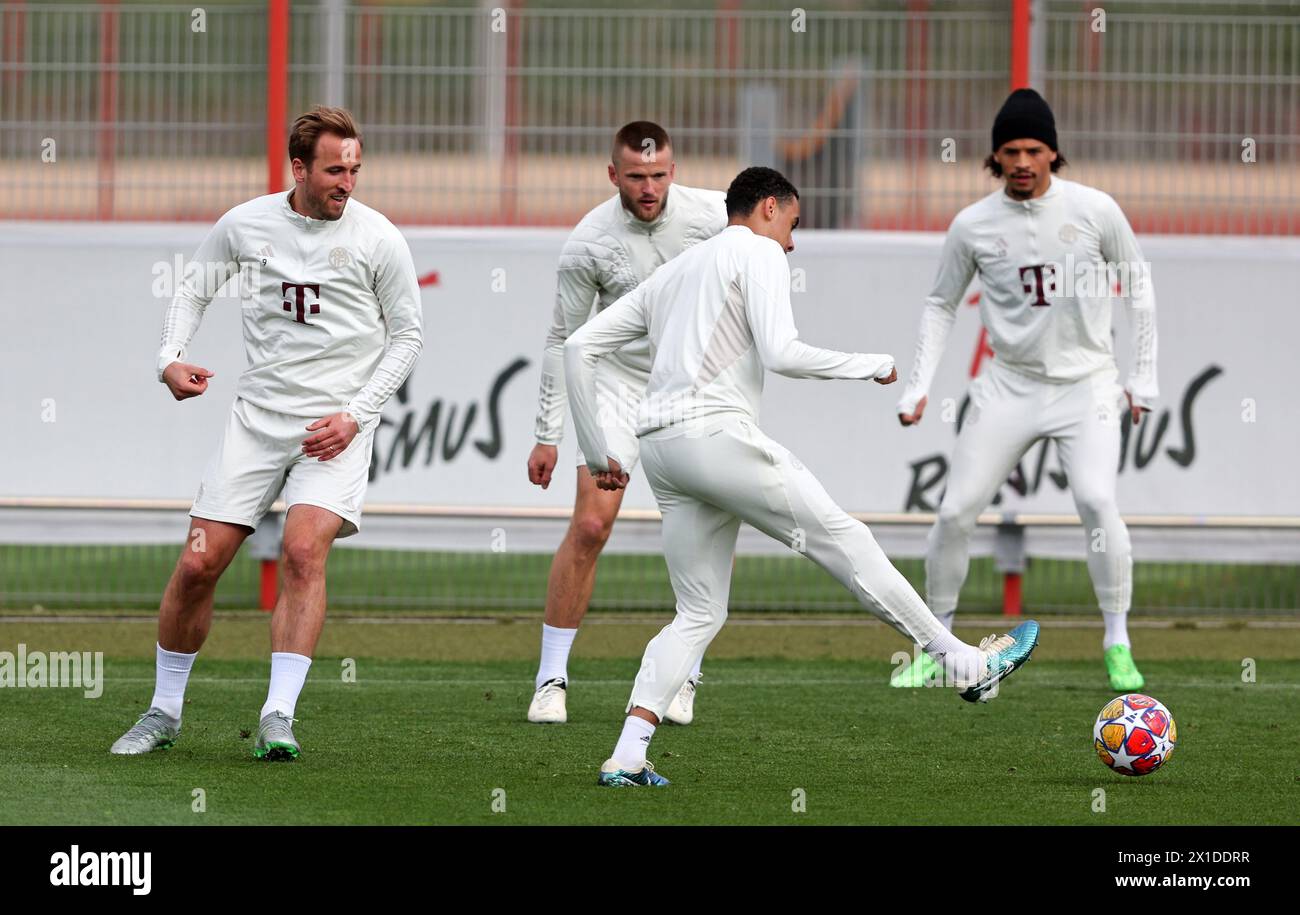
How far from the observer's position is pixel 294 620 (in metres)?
6.87

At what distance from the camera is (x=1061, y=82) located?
38.5 feet

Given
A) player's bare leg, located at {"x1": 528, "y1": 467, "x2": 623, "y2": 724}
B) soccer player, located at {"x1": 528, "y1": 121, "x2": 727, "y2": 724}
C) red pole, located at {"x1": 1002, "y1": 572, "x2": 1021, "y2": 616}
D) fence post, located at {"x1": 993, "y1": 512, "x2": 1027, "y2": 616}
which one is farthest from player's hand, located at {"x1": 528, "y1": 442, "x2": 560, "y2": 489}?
red pole, located at {"x1": 1002, "y1": 572, "x2": 1021, "y2": 616}

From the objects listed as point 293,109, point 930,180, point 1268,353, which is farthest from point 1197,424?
point 293,109

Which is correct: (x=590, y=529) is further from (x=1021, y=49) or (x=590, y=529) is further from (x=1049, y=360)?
(x=1021, y=49)

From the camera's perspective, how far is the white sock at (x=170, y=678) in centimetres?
701

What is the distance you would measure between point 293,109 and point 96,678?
3.85 meters

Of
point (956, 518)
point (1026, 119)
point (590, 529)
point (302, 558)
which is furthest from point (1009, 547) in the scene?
point (302, 558)

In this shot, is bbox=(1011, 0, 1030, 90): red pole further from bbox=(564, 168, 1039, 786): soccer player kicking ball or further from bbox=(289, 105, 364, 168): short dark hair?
bbox=(289, 105, 364, 168): short dark hair

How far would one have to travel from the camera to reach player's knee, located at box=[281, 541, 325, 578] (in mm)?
6797

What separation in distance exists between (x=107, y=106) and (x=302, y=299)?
537 cm

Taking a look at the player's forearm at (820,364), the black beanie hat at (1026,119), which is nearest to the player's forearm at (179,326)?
the player's forearm at (820,364)

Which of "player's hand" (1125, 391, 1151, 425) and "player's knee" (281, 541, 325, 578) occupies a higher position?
"player's hand" (1125, 391, 1151, 425)

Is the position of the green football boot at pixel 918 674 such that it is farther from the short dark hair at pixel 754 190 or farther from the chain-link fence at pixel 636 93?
the chain-link fence at pixel 636 93

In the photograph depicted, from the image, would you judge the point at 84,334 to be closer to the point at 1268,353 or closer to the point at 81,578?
the point at 81,578
